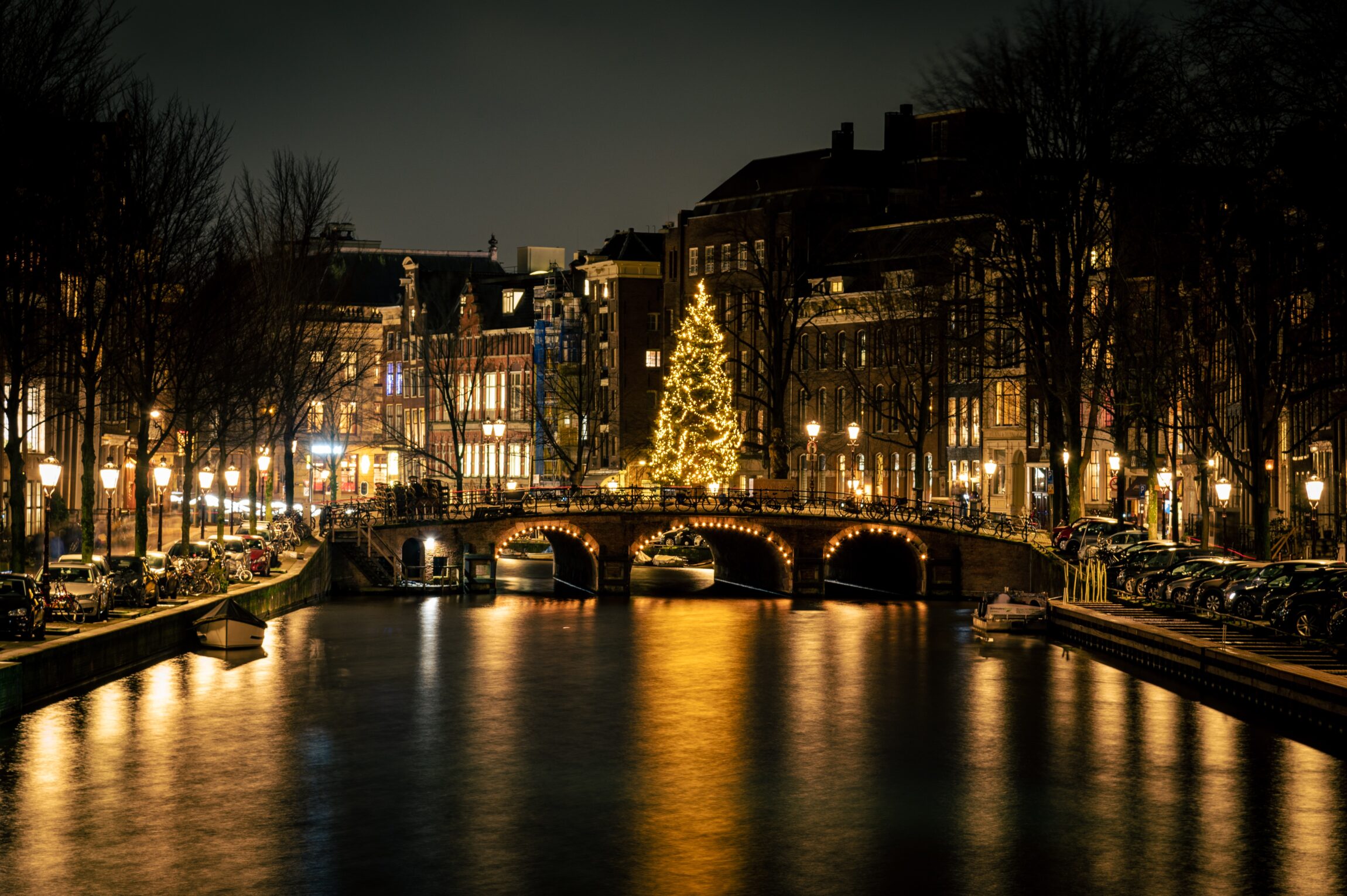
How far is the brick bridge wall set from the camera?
89.9 meters

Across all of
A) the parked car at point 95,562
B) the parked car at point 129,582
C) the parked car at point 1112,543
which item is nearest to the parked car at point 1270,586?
the parked car at point 1112,543

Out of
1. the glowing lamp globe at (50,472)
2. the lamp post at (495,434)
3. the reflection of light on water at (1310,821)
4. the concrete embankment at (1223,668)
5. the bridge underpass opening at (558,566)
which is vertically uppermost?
the lamp post at (495,434)

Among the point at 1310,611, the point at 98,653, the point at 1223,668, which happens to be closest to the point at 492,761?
the point at 98,653

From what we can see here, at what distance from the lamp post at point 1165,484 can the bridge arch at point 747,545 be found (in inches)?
662

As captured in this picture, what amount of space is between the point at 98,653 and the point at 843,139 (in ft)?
293

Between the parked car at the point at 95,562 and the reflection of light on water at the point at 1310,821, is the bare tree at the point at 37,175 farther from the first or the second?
the reflection of light on water at the point at 1310,821

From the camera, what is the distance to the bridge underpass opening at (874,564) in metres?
91.8

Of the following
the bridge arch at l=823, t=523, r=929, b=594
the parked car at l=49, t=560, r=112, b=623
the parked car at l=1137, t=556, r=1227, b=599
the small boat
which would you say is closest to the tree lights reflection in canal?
the small boat

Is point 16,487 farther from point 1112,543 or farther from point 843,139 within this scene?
point 843,139

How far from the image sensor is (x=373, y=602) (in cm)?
8638

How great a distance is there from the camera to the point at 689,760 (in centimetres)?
4294

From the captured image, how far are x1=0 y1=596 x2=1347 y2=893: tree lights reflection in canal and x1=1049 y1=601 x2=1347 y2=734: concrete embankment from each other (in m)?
1.27

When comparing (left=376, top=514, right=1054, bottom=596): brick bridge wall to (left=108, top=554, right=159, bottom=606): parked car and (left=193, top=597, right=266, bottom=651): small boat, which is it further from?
(left=108, top=554, right=159, bottom=606): parked car

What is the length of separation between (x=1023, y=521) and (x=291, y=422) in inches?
1351
